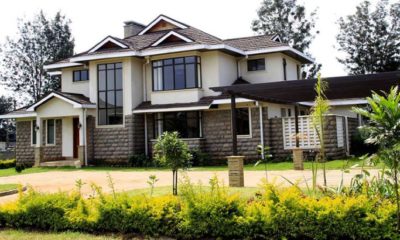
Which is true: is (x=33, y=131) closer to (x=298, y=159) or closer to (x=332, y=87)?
(x=298, y=159)

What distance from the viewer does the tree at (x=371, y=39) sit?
40906 mm

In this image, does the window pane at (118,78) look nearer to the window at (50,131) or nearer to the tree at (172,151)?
the window at (50,131)

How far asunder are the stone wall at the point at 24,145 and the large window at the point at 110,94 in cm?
609

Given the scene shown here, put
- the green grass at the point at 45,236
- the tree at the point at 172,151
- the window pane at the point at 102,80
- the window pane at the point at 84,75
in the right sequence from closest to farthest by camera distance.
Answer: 1. the green grass at the point at 45,236
2. the tree at the point at 172,151
3. the window pane at the point at 102,80
4. the window pane at the point at 84,75

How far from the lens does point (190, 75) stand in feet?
78.7

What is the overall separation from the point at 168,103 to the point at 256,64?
5652mm

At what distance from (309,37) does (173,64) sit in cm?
2014

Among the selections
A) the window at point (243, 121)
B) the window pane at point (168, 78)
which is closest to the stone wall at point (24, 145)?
the window pane at point (168, 78)

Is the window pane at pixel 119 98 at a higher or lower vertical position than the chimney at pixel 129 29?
lower

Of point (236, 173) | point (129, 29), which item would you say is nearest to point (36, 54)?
point (129, 29)

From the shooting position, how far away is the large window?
25078 millimetres

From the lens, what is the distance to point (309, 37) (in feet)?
132

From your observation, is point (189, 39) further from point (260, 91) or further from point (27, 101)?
point (27, 101)

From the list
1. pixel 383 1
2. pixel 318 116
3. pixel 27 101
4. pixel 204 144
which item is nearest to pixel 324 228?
pixel 318 116
